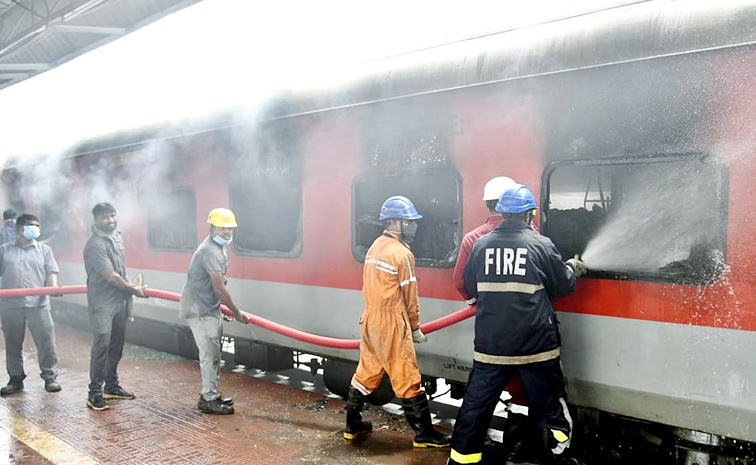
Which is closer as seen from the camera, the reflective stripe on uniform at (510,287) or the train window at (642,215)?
the train window at (642,215)

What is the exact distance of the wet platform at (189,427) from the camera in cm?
421

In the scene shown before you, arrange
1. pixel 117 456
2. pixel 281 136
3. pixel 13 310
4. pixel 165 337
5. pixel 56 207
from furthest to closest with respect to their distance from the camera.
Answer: pixel 56 207 < pixel 165 337 < pixel 13 310 < pixel 281 136 < pixel 117 456

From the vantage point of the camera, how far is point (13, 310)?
19.5ft

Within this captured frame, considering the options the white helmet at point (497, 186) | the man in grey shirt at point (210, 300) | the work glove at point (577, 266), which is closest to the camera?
the work glove at point (577, 266)

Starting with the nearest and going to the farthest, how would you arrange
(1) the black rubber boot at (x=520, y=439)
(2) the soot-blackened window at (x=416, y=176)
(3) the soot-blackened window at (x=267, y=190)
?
(1) the black rubber boot at (x=520, y=439) < (2) the soot-blackened window at (x=416, y=176) < (3) the soot-blackened window at (x=267, y=190)

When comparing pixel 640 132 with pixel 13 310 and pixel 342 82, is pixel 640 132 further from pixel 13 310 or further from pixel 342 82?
pixel 13 310

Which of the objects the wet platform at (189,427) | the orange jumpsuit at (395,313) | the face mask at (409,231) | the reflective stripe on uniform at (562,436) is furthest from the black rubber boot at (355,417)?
the reflective stripe on uniform at (562,436)

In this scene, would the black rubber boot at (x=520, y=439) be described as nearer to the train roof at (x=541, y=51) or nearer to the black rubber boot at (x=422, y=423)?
the black rubber boot at (x=422, y=423)

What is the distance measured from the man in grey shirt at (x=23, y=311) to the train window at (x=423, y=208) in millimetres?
3379

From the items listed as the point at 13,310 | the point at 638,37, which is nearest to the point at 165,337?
the point at 13,310

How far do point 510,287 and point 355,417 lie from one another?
1666 millimetres

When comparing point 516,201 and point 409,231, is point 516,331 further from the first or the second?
point 409,231

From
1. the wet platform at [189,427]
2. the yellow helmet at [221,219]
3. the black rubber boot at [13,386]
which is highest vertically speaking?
the yellow helmet at [221,219]

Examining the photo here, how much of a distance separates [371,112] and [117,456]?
122 inches
